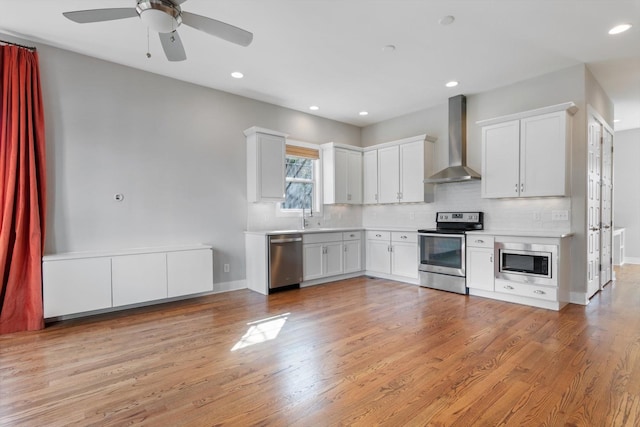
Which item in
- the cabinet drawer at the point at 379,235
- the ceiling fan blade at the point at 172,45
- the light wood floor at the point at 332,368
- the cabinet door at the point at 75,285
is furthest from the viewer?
the cabinet drawer at the point at 379,235

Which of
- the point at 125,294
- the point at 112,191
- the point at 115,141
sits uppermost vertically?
the point at 115,141

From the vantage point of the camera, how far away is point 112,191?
3959mm

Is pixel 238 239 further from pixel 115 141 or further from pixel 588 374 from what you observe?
pixel 588 374

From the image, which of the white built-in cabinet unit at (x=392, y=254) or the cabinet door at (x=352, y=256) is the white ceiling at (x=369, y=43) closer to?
the white built-in cabinet unit at (x=392, y=254)

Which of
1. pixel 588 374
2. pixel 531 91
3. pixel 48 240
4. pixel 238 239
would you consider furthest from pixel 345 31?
pixel 48 240

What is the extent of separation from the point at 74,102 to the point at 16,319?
237cm

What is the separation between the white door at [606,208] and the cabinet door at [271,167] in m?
4.76

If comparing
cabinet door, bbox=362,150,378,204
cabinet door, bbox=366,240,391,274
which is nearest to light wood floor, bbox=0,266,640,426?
cabinet door, bbox=366,240,391,274

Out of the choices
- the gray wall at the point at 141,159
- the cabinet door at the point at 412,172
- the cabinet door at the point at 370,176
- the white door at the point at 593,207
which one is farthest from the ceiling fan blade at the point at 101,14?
the white door at the point at 593,207

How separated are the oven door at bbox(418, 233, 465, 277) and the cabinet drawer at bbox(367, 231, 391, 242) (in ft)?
2.21

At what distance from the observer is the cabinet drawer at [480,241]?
14.2 feet

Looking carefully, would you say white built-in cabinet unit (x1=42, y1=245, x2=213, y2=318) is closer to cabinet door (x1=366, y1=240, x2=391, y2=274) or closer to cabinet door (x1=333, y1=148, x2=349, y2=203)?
cabinet door (x1=333, y1=148, x2=349, y2=203)

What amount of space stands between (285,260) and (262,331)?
1741mm

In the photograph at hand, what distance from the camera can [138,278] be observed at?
149 inches
